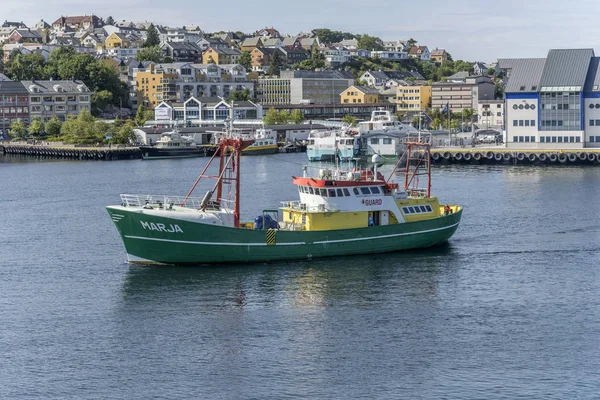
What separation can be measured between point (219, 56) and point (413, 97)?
32.6 metres

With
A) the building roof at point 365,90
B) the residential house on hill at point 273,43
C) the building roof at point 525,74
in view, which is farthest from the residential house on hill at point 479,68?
the building roof at point 525,74

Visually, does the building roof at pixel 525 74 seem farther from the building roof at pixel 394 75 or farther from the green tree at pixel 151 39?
the green tree at pixel 151 39

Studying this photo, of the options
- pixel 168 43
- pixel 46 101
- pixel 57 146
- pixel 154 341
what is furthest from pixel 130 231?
pixel 168 43

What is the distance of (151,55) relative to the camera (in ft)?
495

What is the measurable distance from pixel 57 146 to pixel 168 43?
67180 mm

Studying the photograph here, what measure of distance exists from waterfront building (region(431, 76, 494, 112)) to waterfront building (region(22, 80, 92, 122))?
47.2 m

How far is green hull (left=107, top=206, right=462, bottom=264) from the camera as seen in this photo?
33.9 m

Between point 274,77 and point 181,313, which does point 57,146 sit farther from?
point 181,313

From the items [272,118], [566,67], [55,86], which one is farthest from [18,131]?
[566,67]

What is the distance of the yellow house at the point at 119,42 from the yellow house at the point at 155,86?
3404 cm

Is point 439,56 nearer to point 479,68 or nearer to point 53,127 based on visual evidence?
point 479,68

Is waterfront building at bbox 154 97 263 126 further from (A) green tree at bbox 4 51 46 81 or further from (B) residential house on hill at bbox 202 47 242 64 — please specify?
(B) residential house on hill at bbox 202 47 242 64

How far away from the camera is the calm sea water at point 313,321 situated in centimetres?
2359

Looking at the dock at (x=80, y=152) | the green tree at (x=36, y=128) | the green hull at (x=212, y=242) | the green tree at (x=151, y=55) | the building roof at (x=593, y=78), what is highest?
the green tree at (x=151, y=55)
